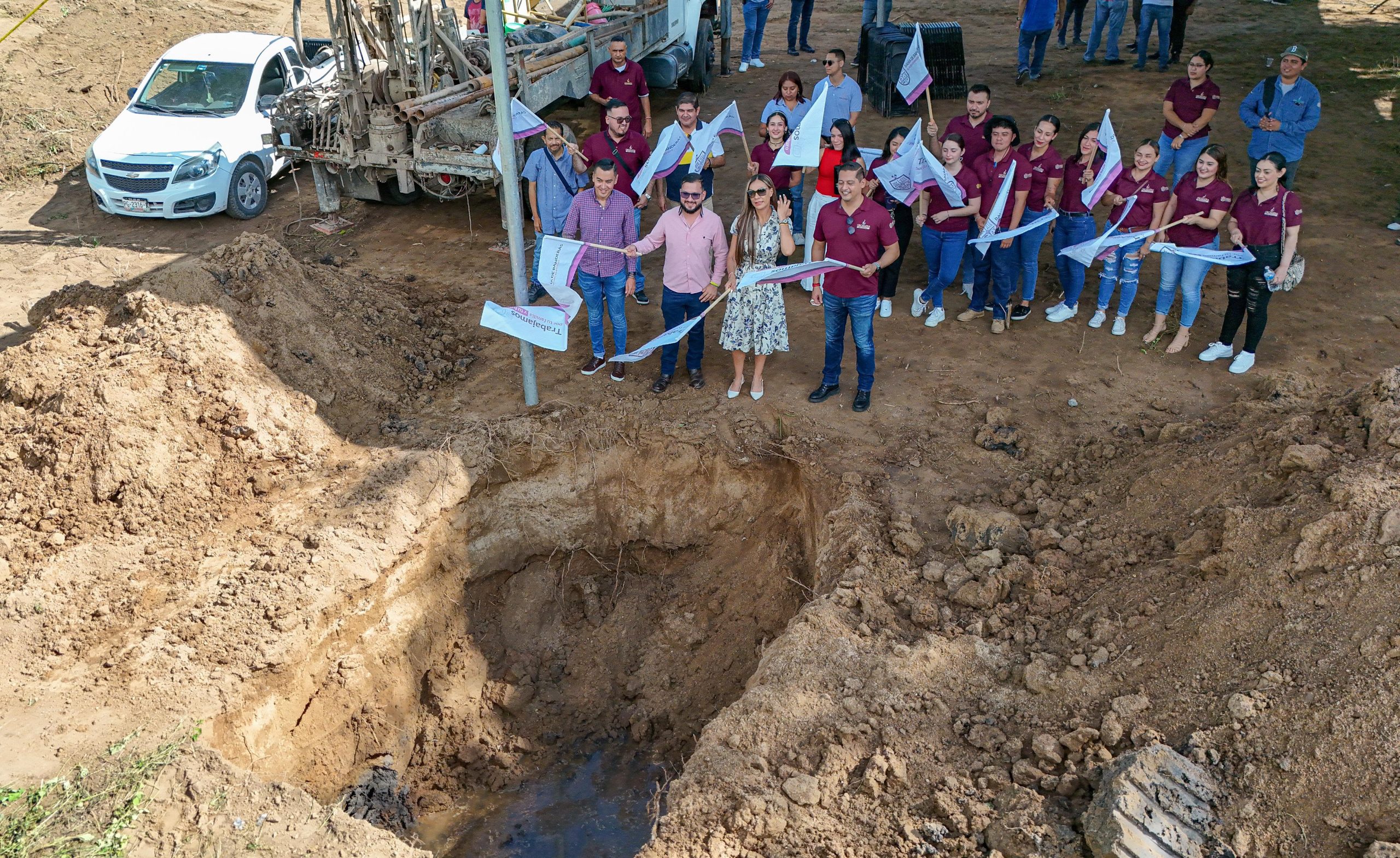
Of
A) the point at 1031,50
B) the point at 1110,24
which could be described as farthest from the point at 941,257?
the point at 1110,24

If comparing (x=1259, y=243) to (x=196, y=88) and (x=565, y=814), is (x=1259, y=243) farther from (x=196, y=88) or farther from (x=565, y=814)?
(x=196, y=88)

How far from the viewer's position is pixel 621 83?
426 inches

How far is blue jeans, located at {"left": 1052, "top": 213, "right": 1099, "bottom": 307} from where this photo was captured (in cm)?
834

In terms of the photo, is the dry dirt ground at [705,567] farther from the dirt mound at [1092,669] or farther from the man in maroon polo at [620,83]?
the man in maroon polo at [620,83]

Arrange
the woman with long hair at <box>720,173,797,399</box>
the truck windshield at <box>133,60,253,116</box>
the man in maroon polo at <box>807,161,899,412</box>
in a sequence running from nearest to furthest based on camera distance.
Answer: the man in maroon polo at <box>807,161,899,412</box> < the woman with long hair at <box>720,173,797,399</box> < the truck windshield at <box>133,60,253,116</box>

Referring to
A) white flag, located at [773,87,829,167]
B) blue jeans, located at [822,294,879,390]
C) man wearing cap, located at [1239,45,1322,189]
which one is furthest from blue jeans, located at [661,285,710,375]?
man wearing cap, located at [1239,45,1322,189]

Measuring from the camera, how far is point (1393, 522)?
500cm

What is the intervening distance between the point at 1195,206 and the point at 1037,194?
1202mm

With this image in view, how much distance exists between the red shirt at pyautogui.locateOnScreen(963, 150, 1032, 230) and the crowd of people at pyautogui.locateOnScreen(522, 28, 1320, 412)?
1cm

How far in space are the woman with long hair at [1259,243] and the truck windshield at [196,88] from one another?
10.9 metres

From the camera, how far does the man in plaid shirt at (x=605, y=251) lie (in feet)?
A: 24.0

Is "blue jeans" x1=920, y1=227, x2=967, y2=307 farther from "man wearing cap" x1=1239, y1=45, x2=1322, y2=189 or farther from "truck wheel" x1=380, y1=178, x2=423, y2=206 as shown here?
"truck wheel" x1=380, y1=178, x2=423, y2=206

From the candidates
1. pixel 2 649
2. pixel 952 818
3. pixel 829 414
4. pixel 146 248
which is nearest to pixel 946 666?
pixel 952 818

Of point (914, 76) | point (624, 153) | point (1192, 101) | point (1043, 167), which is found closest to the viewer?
point (1043, 167)
